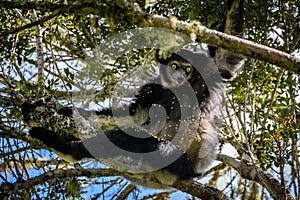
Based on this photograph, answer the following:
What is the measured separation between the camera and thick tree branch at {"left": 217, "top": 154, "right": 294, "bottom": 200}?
416 centimetres

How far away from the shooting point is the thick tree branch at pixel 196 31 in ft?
8.42

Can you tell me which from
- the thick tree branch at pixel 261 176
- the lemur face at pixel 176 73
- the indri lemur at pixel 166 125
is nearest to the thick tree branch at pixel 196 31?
the indri lemur at pixel 166 125

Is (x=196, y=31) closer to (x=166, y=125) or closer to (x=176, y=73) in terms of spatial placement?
(x=166, y=125)

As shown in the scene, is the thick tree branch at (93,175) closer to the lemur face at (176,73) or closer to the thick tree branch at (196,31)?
the lemur face at (176,73)

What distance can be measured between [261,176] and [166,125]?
1206mm

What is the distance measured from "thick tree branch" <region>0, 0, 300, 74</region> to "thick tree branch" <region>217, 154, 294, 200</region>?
1618 mm

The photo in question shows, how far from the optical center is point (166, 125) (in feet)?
15.9

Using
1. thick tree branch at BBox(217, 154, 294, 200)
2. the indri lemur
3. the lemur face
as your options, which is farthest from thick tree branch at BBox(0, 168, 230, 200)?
the lemur face

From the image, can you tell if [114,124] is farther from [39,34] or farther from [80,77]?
[39,34]

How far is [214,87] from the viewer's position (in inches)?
192

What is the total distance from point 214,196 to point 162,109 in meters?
1.28

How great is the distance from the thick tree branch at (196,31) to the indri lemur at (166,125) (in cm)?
129

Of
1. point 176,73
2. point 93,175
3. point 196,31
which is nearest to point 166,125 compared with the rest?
point 176,73

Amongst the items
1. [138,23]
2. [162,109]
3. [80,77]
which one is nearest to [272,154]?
[162,109]
